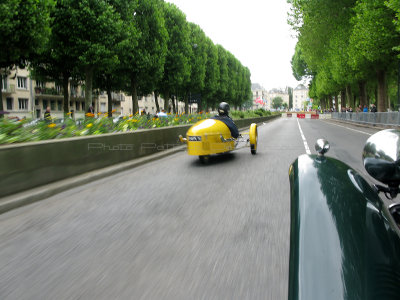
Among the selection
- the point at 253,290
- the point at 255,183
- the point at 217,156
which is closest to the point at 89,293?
the point at 253,290

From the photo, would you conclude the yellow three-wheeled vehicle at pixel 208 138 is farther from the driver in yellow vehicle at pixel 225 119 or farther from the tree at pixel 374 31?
the tree at pixel 374 31

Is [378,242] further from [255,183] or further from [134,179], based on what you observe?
[134,179]

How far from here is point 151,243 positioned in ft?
11.3

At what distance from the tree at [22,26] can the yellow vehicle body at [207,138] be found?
42.3ft

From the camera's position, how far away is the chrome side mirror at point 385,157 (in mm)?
1512

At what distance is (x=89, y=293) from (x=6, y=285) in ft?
2.20

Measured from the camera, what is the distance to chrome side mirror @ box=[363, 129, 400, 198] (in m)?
1.51

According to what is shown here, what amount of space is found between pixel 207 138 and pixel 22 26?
14054mm

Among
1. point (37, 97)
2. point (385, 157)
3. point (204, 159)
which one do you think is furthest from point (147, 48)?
point (385, 157)

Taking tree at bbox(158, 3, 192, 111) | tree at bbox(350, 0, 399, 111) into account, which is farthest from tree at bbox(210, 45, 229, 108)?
tree at bbox(350, 0, 399, 111)

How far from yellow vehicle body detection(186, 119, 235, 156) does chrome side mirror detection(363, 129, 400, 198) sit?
22.7 ft

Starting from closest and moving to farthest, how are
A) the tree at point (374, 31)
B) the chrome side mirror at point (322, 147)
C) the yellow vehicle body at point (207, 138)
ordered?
the chrome side mirror at point (322, 147) → the yellow vehicle body at point (207, 138) → the tree at point (374, 31)

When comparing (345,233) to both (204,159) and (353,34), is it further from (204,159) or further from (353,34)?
(353,34)

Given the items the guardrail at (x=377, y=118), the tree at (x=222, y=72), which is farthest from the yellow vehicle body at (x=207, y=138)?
the tree at (x=222, y=72)
